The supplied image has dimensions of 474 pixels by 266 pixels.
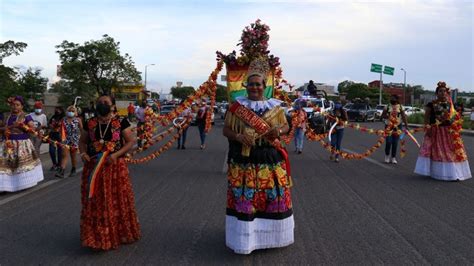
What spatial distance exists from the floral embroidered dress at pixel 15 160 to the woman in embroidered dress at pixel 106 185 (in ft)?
13.2

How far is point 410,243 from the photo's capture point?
5488mm

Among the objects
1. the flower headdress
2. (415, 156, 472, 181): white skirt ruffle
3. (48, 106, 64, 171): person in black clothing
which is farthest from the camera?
(48, 106, 64, 171): person in black clothing

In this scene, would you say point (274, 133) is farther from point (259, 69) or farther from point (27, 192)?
point (27, 192)

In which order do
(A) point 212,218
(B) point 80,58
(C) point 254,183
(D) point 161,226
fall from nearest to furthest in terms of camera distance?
(C) point 254,183 → (D) point 161,226 → (A) point 212,218 → (B) point 80,58

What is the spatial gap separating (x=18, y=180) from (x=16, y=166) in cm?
27

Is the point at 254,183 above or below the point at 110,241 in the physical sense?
above

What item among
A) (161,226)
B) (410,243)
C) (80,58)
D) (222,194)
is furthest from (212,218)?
(80,58)

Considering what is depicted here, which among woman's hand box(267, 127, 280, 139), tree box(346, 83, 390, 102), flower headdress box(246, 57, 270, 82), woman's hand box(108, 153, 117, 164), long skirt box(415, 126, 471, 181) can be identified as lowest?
long skirt box(415, 126, 471, 181)

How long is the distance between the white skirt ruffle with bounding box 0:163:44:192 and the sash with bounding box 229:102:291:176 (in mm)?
5588

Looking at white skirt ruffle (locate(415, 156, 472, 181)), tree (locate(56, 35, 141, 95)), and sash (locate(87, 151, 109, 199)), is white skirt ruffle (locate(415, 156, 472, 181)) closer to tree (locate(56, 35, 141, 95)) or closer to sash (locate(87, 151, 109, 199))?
sash (locate(87, 151, 109, 199))

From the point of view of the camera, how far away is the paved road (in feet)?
16.7

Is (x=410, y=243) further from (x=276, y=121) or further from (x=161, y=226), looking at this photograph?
(x=161, y=226)

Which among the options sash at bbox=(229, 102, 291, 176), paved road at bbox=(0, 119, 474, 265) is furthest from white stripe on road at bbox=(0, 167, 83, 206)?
sash at bbox=(229, 102, 291, 176)

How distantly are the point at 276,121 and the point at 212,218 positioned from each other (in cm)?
Answer: 224
